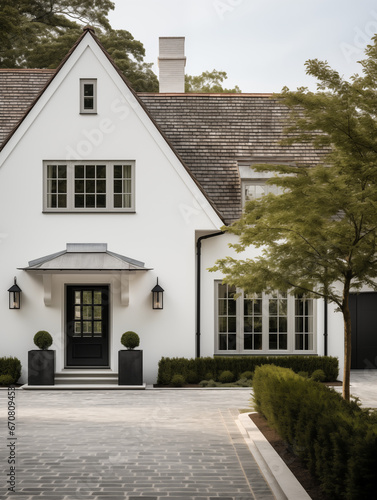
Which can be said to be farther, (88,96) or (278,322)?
(278,322)

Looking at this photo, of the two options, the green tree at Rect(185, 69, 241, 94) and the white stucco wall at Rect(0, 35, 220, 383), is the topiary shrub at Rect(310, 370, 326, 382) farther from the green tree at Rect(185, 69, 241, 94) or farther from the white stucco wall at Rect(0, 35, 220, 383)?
the green tree at Rect(185, 69, 241, 94)

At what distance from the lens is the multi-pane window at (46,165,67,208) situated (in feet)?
61.6

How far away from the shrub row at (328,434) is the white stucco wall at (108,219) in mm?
8049

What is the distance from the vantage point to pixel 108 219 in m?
18.7

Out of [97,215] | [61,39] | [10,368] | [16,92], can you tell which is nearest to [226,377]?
[97,215]

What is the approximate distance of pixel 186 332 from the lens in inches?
736

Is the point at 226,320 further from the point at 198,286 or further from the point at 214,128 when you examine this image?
the point at 214,128

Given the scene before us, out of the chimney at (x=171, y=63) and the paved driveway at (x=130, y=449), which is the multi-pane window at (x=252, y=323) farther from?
the chimney at (x=171, y=63)

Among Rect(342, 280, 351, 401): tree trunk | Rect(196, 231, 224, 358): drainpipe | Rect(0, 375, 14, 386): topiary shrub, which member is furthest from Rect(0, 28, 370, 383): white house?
Rect(342, 280, 351, 401): tree trunk

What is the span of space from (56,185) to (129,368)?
534 cm

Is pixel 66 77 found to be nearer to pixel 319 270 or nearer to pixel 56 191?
pixel 56 191

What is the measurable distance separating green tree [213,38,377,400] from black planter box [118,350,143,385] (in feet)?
21.6

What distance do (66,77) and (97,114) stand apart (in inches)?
50.6

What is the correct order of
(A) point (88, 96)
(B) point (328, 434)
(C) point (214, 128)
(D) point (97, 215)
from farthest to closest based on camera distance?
(C) point (214, 128)
(A) point (88, 96)
(D) point (97, 215)
(B) point (328, 434)
